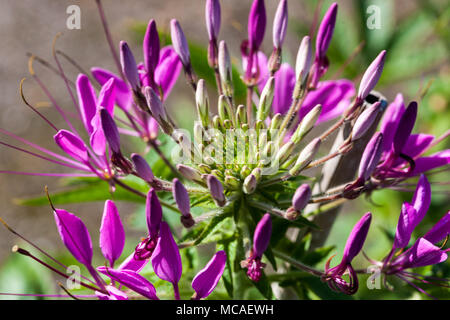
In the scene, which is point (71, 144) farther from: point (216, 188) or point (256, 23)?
point (256, 23)

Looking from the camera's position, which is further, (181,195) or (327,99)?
(327,99)

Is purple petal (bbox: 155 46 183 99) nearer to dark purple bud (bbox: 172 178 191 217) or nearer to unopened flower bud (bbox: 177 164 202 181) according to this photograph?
unopened flower bud (bbox: 177 164 202 181)

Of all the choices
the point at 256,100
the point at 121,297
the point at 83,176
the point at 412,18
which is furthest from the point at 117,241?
the point at 412,18

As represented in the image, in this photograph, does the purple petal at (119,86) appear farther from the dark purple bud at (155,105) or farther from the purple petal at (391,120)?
the purple petal at (391,120)

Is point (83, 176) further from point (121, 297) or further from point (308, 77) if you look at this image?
point (308, 77)

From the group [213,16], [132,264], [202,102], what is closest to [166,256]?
[132,264]
